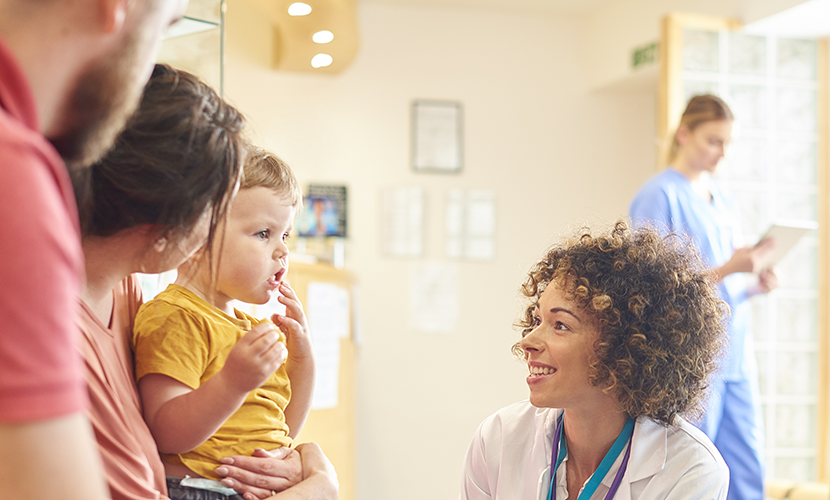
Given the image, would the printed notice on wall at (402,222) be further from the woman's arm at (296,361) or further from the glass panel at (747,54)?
the woman's arm at (296,361)

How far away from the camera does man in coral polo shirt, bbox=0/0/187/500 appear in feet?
1.37

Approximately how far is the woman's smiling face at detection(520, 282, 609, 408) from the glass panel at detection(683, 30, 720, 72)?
256 centimetres

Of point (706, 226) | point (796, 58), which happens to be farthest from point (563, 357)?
point (796, 58)

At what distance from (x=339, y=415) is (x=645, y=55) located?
257 centimetres

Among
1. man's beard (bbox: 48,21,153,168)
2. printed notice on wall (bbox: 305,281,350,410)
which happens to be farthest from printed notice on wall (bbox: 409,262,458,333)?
man's beard (bbox: 48,21,153,168)

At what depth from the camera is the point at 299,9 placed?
1831mm

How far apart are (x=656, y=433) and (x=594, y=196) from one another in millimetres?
3592

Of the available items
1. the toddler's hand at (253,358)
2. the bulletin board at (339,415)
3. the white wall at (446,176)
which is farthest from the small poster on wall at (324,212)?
the toddler's hand at (253,358)

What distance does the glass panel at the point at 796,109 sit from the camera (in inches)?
148

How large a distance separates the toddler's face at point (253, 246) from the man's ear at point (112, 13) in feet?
1.89

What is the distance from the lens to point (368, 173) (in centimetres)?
453

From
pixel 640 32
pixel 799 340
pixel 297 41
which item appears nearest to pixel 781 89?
pixel 640 32

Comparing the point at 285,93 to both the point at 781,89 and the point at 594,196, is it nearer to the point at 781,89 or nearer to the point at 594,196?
the point at 594,196

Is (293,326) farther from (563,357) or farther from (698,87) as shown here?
(698,87)
